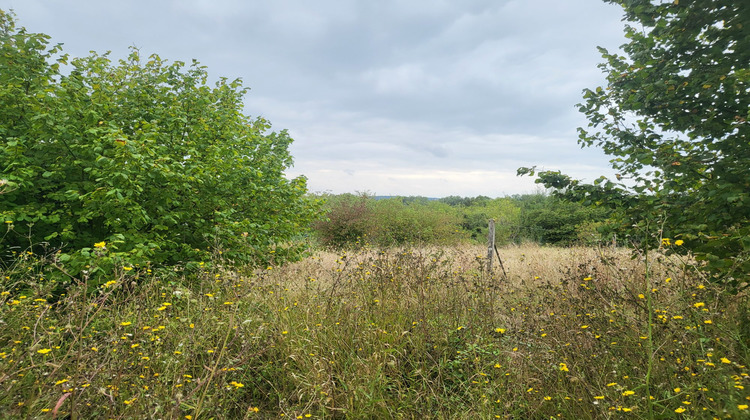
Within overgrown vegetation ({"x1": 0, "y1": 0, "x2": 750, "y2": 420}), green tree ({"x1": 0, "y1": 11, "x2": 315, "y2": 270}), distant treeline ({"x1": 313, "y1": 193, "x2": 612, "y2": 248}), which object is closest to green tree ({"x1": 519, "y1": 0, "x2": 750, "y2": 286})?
overgrown vegetation ({"x1": 0, "y1": 0, "x2": 750, "y2": 420})

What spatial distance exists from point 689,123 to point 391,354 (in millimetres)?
3981

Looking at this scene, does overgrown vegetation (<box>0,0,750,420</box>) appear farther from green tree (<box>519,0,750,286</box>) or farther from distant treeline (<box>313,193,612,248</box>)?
distant treeline (<box>313,193,612,248</box>)

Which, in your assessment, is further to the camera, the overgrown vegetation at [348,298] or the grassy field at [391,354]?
the overgrown vegetation at [348,298]

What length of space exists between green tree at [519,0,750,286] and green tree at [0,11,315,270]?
4506 millimetres

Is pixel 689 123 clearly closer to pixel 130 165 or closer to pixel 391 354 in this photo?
pixel 391 354

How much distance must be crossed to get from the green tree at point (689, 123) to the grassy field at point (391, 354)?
0.72m

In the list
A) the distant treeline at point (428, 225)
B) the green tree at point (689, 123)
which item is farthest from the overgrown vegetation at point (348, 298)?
the distant treeline at point (428, 225)

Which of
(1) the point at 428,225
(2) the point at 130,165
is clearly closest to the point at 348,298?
(2) the point at 130,165

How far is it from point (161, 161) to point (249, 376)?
10.4 feet

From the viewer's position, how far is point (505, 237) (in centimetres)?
2133

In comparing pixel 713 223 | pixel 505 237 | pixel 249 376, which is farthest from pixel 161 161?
pixel 505 237

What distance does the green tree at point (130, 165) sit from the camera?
4453 millimetres

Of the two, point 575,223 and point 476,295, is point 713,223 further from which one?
point 575,223

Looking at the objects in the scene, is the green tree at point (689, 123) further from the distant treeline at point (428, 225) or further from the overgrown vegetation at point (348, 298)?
→ the distant treeline at point (428, 225)
